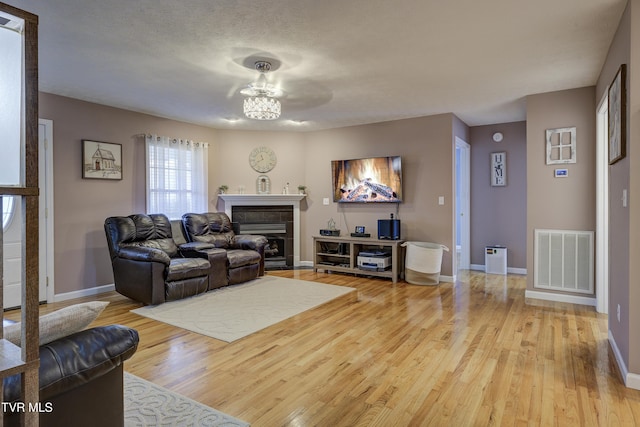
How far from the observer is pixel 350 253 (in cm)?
586

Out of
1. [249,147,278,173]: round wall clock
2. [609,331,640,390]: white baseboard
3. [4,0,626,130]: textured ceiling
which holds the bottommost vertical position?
[609,331,640,390]: white baseboard

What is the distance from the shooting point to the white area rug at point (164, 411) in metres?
1.94

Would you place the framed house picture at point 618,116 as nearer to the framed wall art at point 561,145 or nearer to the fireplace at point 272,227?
the framed wall art at point 561,145

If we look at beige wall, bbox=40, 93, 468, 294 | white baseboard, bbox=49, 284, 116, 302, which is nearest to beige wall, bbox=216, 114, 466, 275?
beige wall, bbox=40, 93, 468, 294

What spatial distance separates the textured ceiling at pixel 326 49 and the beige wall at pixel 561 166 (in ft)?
0.69

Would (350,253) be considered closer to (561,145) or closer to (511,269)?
(511,269)

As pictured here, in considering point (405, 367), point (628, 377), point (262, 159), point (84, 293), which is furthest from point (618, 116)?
point (84, 293)

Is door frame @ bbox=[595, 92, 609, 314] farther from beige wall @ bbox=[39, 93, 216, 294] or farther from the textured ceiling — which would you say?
beige wall @ bbox=[39, 93, 216, 294]

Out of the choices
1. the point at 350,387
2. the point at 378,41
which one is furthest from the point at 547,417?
the point at 378,41

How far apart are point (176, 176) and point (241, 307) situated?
9.02 ft

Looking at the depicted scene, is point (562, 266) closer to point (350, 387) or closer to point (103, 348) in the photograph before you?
point (350, 387)

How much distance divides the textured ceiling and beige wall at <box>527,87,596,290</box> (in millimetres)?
209

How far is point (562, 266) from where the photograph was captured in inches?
169

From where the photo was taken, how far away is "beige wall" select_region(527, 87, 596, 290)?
411cm
